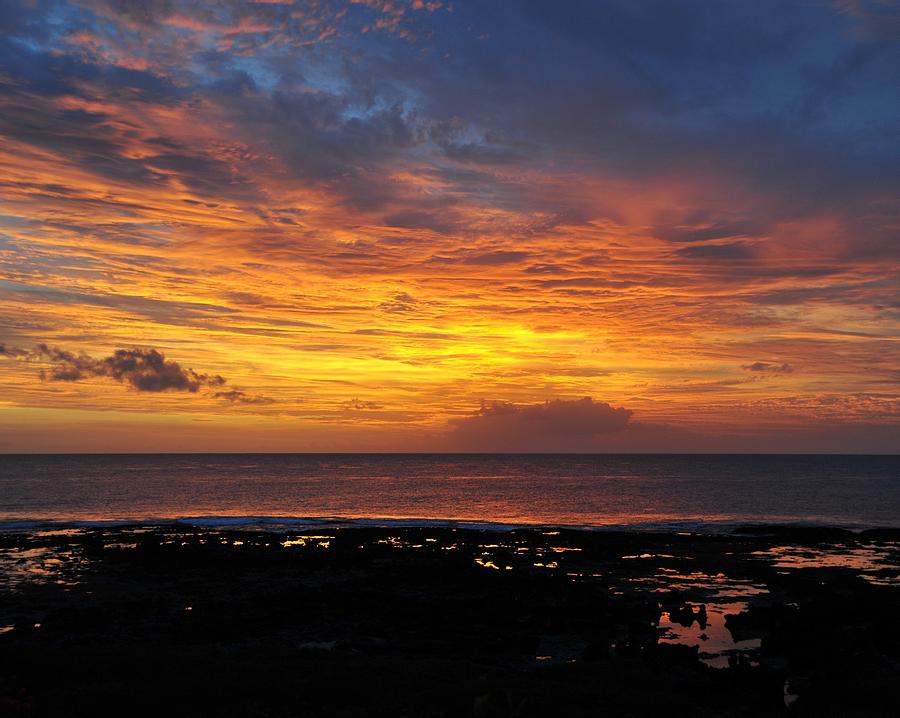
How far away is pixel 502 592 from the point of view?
3550 centimetres

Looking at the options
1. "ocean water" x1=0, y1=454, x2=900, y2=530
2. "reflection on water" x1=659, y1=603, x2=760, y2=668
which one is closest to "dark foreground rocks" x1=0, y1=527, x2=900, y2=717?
"reflection on water" x1=659, y1=603, x2=760, y2=668

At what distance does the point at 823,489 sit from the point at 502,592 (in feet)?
377

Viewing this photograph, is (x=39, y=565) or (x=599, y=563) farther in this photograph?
(x=599, y=563)

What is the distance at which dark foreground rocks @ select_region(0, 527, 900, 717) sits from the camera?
17969 mm

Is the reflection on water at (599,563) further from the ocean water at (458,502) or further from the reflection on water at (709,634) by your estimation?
the ocean water at (458,502)

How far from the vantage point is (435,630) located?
1118 inches

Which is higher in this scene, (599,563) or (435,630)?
(435,630)

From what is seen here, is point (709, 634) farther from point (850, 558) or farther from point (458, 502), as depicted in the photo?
point (458, 502)

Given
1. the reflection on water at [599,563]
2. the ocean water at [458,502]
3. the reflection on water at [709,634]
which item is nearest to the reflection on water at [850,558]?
the reflection on water at [599,563]

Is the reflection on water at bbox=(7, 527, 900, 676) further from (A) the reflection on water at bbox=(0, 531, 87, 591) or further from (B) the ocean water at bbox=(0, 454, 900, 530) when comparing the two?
(B) the ocean water at bbox=(0, 454, 900, 530)

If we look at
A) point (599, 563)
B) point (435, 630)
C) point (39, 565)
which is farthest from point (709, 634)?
point (39, 565)

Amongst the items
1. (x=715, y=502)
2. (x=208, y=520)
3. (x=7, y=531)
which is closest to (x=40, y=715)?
(x=7, y=531)

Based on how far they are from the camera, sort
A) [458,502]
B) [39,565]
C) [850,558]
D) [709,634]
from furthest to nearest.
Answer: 1. [458,502]
2. [850,558]
3. [39,565]
4. [709,634]

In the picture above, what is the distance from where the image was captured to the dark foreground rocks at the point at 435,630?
17969 millimetres
